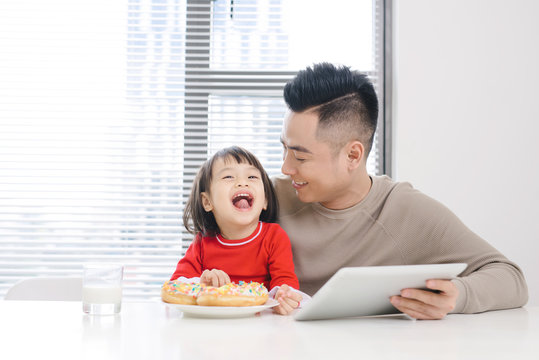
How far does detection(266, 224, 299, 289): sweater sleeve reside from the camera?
1357 mm

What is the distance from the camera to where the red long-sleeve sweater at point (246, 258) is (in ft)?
4.62

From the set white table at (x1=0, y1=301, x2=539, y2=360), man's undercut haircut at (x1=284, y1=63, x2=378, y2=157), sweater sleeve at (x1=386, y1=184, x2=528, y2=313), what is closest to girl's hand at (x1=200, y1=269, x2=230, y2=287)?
Result: white table at (x1=0, y1=301, x2=539, y2=360)

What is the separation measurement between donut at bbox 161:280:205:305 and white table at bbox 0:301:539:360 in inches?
1.2

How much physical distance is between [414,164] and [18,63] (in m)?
2.32

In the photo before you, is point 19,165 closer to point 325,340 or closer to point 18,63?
point 18,63

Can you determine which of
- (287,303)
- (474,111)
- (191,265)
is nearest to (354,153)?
(191,265)

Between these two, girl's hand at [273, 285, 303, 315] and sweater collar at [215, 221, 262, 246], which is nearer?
girl's hand at [273, 285, 303, 315]

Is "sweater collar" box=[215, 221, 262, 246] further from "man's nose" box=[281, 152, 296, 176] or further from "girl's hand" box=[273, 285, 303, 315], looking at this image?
"girl's hand" box=[273, 285, 303, 315]

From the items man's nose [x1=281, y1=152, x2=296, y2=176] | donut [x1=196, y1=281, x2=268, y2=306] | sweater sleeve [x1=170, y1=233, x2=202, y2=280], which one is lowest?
sweater sleeve [x1=170, y1=233, x2=202, y2=280]

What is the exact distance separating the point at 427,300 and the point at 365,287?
0.56 ft

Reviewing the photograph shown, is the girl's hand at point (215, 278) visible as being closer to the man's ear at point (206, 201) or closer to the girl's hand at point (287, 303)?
the girl's hand at point (287, 303)

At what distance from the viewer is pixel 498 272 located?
1.28 m

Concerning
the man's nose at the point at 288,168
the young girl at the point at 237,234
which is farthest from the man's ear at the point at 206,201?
the man's nose at the point at 288,168

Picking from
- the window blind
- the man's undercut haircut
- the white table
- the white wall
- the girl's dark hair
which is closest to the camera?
the white table
